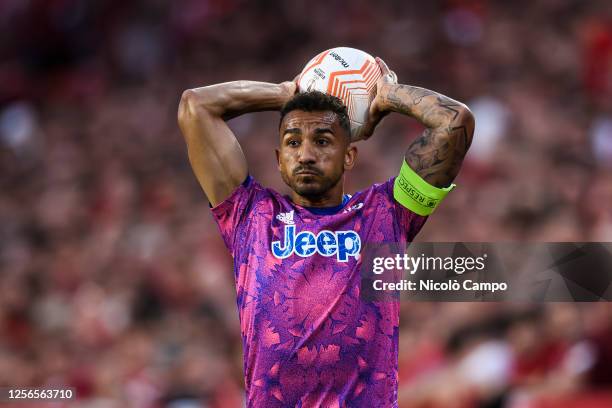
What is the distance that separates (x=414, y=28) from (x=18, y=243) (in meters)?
4.62

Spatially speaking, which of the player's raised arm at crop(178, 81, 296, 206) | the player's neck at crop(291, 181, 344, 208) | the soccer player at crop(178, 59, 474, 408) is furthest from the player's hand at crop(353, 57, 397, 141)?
the player's raised arm at crop(178, 81, 296, 206)

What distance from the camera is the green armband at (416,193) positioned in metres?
4.28

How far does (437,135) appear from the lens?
14.2 ft

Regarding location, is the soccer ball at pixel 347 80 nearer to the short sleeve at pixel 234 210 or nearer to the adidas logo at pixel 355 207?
the adidas logo at pixel 355 207

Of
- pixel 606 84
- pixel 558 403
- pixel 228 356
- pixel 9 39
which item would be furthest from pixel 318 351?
pixel 9 39

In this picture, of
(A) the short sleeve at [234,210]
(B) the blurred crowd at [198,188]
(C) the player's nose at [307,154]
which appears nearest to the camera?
(C) the player's nose at [307,154]

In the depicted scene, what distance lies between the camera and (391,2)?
450 inches

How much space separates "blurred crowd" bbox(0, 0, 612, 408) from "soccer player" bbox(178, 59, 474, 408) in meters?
3.18

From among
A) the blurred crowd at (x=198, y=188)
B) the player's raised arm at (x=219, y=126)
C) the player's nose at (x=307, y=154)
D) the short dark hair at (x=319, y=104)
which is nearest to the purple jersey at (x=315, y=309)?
the player's raised arm at (x=219, y=126)

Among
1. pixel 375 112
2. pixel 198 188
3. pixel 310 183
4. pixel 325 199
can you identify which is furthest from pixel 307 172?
pixel 198 188

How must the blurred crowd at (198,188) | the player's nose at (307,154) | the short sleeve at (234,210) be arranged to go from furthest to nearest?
the blurred crowd at (198,188) < the short sleeve at (234,210) < the player's nose at (307,154)

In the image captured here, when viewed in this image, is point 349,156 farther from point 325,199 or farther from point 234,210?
point 234,210

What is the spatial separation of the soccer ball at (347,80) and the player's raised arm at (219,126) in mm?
123

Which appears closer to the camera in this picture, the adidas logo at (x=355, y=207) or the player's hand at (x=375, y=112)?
Result: the adidas logo at (x=355, y=207)
